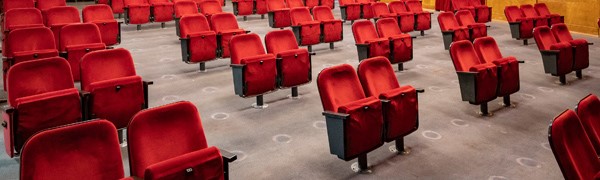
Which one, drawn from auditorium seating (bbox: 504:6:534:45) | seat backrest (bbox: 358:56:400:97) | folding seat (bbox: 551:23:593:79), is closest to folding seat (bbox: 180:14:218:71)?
seat backrest (bbox: 358:56:400:97)

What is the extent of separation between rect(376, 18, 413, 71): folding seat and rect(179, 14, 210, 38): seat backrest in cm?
121

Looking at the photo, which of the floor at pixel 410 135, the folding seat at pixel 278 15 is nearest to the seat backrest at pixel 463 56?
the floor at pixel 410 135

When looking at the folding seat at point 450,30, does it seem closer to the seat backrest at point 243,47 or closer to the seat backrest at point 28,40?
the seat backrest at point 243,47

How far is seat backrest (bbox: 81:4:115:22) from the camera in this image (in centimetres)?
368

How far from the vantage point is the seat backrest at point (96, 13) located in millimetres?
3682

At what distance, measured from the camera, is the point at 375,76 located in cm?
200

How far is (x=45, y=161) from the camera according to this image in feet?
3.78

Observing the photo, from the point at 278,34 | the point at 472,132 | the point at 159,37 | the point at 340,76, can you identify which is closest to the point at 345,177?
Result: the point at 340,76

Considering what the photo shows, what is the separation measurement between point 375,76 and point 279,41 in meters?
0.86

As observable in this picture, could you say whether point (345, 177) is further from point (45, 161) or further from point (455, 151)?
point (45, 161)

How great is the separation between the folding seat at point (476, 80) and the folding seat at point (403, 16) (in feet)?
6.27

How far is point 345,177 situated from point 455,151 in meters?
0.51

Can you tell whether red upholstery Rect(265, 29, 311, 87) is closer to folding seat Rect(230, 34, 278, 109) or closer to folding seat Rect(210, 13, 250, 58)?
folding seat Rect(230, 34, 278, 109)

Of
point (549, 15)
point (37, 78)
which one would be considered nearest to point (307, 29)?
point (37, 78)
